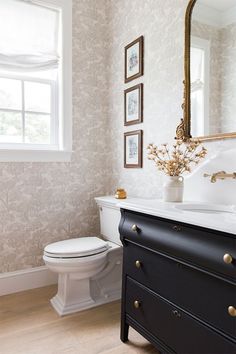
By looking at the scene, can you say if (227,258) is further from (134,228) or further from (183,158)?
(183,158)

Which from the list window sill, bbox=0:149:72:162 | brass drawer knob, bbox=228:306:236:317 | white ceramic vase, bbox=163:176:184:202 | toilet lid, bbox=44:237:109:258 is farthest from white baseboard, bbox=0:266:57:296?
brass drawer knob, bbox=228:306:236:317

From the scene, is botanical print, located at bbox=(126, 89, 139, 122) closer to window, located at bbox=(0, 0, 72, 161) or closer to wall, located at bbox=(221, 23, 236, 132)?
window, located at bbox=(0, 0, 72, 161)

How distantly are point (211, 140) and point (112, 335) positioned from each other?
4.50 feet

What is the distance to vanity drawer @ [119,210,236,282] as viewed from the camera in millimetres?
1072

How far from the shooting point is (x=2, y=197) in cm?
237

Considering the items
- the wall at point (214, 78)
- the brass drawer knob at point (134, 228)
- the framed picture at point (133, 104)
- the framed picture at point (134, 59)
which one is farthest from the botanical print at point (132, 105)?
the brass drawer knob at point (134, 228)

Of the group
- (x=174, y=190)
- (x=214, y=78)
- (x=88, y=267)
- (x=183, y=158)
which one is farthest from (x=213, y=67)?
(x=88, y=267)

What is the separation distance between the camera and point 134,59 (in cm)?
241

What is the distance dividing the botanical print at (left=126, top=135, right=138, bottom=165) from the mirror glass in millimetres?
671

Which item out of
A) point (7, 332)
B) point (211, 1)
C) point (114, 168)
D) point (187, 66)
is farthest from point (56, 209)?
point (211, 1)

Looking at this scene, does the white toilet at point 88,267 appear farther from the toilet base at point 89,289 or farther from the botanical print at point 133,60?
the botanical print at point 133,60

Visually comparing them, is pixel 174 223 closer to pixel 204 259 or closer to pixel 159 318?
pixel 204 259

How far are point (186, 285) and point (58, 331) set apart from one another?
105cm

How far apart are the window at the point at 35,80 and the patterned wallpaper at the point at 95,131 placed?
0.34 ft
